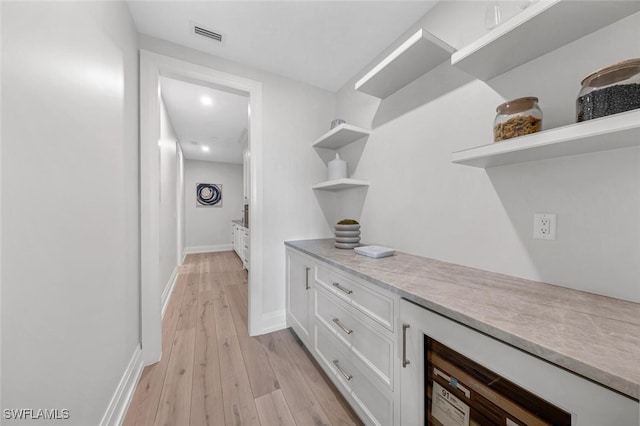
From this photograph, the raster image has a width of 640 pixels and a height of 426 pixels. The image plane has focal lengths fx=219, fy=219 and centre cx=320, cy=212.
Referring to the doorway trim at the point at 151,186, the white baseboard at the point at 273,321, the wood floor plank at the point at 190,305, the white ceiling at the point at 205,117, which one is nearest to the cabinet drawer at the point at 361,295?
the white baseboard at the point at 273,321

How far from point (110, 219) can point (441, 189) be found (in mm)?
1865

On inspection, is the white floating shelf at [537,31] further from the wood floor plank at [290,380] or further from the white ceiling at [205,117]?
the white ceiling at [205,117]

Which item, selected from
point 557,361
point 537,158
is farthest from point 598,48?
point 557,361

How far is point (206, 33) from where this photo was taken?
165cm

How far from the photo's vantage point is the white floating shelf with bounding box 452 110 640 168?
1.99 ft

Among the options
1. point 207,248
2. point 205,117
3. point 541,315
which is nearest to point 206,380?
point 541,315

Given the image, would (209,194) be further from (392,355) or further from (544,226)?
(544,226)

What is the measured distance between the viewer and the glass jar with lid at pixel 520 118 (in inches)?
33.3

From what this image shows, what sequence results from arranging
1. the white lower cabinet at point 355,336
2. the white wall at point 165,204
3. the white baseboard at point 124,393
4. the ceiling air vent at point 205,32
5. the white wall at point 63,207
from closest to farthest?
1. the white wall at point 63,207
2. the white lower cabinet at point 355,336
3. the white baseboard at point 124,393
4. the ceiling air vent at point 205,32
5. the white wall at point 165,204

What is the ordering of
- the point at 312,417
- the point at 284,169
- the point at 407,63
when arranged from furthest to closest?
the point at 284,169 < the point at 407,63 < the point at 312,417

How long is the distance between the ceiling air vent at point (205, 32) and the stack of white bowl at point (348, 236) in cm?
175

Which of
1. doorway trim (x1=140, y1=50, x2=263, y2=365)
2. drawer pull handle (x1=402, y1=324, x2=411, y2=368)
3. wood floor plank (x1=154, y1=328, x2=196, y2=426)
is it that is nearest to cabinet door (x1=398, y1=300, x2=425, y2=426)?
drawer pull handle (x1=402, y1=324, x2=411, y2=368)

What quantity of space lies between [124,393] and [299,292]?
1.18m

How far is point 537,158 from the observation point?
37.5 inches
